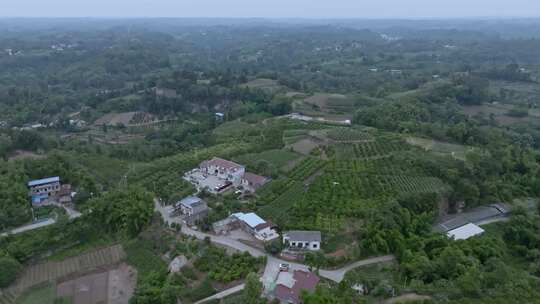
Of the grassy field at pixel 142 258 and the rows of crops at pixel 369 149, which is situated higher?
the rows of crops at pixel 369 149

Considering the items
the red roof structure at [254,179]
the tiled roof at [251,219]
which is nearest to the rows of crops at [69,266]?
the tiled roof at [251,219]

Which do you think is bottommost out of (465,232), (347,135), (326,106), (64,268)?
(64,268)

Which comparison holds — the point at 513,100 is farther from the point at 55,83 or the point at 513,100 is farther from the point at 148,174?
the point at 55,83

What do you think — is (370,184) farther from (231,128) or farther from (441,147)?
(231,128)

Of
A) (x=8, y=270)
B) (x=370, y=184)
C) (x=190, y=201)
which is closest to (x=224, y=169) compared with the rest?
(x=190, y=201)

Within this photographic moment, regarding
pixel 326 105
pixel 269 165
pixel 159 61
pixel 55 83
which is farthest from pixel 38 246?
pixel 159 61

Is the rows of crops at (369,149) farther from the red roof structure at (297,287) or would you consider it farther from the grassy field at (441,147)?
the red roof structure at (297,287)

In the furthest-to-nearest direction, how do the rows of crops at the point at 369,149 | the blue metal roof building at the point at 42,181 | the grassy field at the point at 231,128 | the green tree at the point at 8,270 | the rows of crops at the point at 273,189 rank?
the grassy field at the point at 231,128 < the rows of crops at the point at 369,149 < the blue metal roof building at the point at 42,181 < the rows of crops at the point at 273,189 < the green tree at the point at 8,270

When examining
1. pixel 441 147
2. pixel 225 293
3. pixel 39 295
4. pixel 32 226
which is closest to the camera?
pixel 225 293
